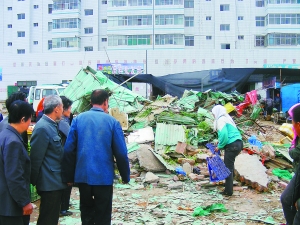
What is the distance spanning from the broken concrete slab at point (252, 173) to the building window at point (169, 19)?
34.4 m

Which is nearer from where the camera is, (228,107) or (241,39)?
(228,107)

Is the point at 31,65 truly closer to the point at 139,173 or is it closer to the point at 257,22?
the point at 257,22

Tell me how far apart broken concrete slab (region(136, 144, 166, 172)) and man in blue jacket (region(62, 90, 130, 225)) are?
4061mm

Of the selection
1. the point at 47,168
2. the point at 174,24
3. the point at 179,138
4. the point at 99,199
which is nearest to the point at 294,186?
the point at 99,199

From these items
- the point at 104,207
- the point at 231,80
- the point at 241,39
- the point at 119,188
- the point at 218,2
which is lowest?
the point at 119,188

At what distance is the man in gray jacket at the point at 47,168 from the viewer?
3.00 m

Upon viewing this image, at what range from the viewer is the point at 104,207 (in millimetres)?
3043

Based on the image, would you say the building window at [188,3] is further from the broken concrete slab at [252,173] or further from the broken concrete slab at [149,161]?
the broken concrete slab at [252,173]

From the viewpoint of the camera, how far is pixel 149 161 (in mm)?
7293

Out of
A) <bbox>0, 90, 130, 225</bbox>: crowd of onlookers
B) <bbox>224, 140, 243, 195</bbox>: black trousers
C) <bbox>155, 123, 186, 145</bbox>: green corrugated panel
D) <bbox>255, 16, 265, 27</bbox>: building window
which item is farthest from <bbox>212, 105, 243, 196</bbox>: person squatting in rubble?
<bbox>255, 16, 265, 27</bbox>: building window

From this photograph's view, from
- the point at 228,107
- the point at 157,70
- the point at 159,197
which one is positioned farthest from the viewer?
the point at 157,70

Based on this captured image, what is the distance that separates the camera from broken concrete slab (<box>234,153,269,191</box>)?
5.95 meters

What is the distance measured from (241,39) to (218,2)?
5.77 m

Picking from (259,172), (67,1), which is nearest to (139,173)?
(259,172)
